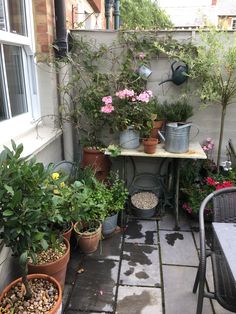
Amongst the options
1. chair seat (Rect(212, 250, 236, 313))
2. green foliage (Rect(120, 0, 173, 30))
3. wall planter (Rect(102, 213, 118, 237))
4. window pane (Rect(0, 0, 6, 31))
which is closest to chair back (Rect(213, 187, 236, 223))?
chair seat (Rect(212, 250, 236, 313))

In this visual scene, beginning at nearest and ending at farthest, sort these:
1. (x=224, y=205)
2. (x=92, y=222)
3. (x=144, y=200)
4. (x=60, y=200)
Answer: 1. (x=60, y=200)
2. (x=224, y=205)
3. (x=92, y=222)
4. (x=144, y=200)

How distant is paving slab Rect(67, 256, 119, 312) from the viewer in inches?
77.9

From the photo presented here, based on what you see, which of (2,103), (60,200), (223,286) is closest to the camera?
(223,286)

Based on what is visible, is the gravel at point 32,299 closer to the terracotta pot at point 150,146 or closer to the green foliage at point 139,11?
the terracotta pot at point 150,146

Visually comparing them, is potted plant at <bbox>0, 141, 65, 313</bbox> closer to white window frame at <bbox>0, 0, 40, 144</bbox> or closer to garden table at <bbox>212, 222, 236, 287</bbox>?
white window frame at <bbox>0, 0, 40, 144</bbox>

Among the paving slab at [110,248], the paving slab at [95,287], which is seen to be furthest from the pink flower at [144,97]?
the paving slab at [95,287]

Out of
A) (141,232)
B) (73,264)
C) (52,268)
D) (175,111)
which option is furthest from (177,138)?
(52,268)

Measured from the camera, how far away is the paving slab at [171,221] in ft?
9.67

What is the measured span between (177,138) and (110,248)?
4.10ft

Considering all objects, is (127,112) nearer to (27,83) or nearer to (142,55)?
(142,55)

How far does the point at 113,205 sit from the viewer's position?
275cm

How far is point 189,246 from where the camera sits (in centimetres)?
263

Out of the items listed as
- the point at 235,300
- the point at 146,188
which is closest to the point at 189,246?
the point at 146,188

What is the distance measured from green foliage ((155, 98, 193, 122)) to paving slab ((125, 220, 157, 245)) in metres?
1.17
